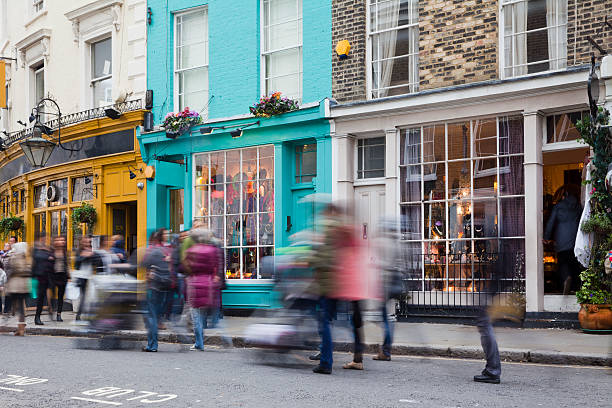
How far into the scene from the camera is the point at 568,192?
40.4 ft

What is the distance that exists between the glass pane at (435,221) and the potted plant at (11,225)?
14087mm

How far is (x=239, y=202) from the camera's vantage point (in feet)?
52.0

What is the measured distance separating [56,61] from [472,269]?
13619mm

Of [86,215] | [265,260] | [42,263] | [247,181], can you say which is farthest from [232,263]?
[86,215]

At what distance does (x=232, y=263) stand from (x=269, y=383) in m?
8.79

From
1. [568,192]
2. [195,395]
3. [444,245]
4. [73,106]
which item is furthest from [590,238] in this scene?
[73,106]

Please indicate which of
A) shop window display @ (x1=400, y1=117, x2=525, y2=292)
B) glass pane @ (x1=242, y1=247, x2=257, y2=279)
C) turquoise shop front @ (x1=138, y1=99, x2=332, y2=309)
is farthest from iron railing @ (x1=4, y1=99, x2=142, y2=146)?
shop window display @ (x1=400, y1=117, x2=525, y2=292)

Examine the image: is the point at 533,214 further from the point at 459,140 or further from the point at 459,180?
the point at 459,140

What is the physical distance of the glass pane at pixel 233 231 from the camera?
15.8 m

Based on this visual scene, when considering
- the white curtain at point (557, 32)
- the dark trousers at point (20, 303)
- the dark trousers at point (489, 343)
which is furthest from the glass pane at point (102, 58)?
the dark trousers at point (489, 343)

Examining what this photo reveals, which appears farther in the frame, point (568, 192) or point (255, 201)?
point (255, 201)

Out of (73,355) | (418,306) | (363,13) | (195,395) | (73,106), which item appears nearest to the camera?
(195,395)

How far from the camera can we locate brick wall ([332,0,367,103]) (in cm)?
1408

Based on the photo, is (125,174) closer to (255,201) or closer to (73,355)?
(255,201)
